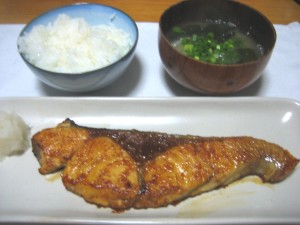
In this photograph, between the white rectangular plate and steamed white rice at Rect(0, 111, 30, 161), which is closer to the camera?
the white rectangular plate

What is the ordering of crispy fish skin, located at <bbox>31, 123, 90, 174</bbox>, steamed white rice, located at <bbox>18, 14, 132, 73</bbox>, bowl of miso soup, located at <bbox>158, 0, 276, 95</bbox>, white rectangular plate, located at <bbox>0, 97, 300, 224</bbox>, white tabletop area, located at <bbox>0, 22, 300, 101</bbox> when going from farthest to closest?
white tabletop area, located at <bbox>0, 22, 300, 101</bbox>, steamed white rice, located at <bbox>18, 14, 132, 73</bbox>, bowl of miso soup, located at <bbox>158, 0, 276, 95</bbox>, crispy fish skin, located at <bbox>31, 123, 90, 174</bbox>, white rectangular plate, located at <bbox>0, 97, 300, 224</bbox>

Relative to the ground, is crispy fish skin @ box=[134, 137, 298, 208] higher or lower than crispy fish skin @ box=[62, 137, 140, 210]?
higher

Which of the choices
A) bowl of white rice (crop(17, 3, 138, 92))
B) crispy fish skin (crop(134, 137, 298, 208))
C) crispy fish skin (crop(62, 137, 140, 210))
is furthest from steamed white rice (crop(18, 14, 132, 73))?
crispy fish skin (crop(134, 137, 298, 208))

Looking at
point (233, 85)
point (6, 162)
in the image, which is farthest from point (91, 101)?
point (233, 85)

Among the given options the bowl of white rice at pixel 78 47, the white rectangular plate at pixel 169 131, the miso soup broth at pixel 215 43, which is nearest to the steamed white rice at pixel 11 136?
the white rectangular plate at pixel 169 131

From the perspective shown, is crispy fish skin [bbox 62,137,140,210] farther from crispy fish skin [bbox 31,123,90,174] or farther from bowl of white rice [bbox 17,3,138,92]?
bowl of white rice [bbox 17,3,138,92]

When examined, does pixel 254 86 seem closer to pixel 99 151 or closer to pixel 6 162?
pixel 99 151
